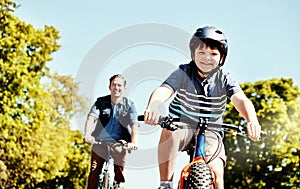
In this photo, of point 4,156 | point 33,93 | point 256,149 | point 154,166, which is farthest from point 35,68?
point 154,166

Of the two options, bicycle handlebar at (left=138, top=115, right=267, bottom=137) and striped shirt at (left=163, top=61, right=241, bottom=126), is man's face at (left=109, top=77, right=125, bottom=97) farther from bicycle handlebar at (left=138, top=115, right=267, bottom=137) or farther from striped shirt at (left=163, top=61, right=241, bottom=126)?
bicycle handlebar at (left=138, top=115, right=267, bottom=137)

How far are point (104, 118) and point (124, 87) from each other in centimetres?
52

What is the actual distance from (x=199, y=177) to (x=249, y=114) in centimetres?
94

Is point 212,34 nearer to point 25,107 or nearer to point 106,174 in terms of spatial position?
point 106,174

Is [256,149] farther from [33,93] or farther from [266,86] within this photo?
[33,93]

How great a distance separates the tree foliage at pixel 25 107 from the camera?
92.4 feet

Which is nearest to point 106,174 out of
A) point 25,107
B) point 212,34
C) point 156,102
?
point 156,102

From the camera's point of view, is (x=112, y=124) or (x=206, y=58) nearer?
(x=206, y=58)

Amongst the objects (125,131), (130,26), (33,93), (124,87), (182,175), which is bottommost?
(182,175)

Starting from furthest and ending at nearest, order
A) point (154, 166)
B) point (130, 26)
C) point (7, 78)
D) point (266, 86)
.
Answer: point (266, 86), point (7, 78), point (130, 26), point (154, 166)

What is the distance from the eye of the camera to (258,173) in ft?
113

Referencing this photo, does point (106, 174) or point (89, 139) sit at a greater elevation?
point (89, 139)

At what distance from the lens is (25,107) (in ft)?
95.2

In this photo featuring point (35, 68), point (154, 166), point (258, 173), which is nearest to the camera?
point (154, 166)
